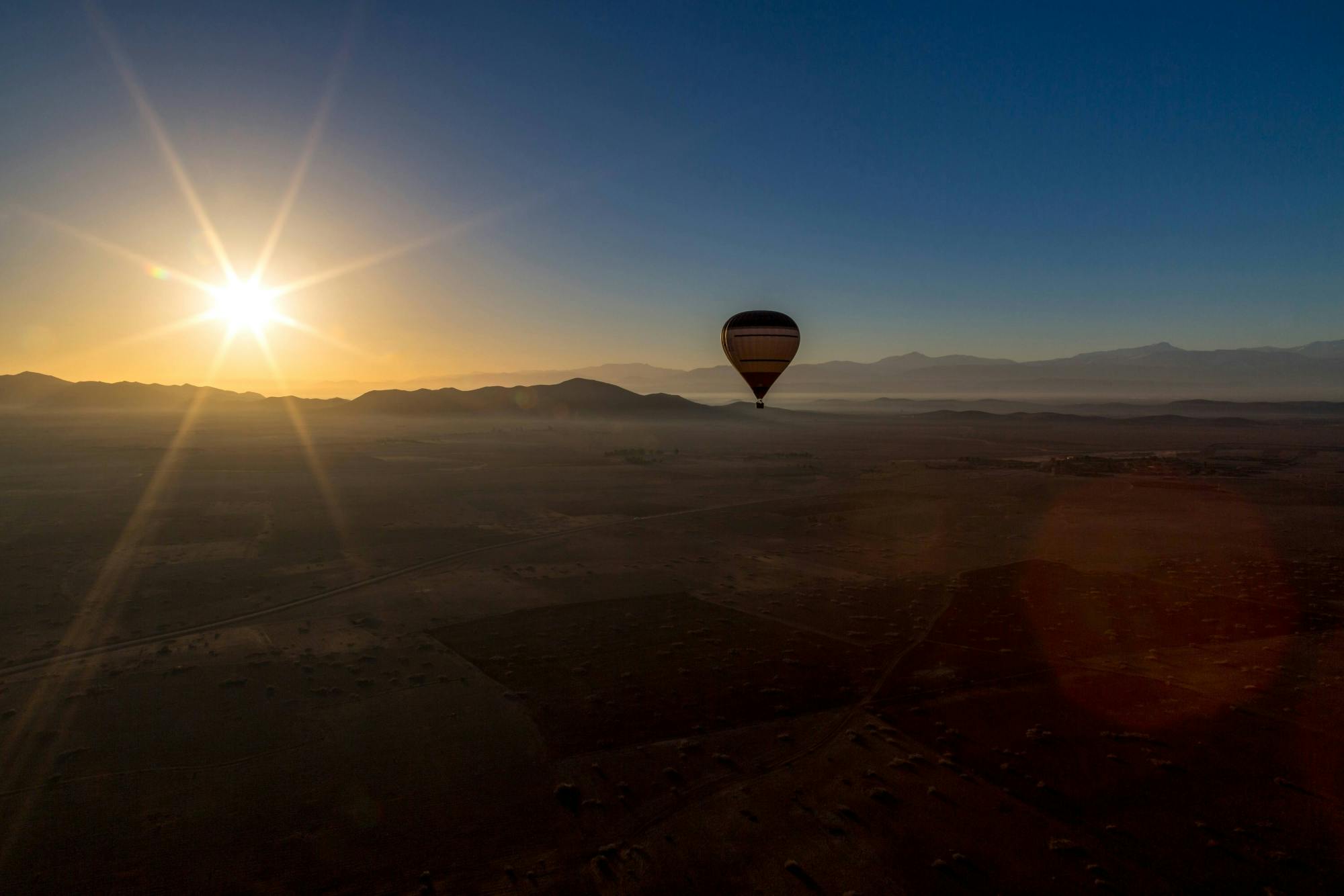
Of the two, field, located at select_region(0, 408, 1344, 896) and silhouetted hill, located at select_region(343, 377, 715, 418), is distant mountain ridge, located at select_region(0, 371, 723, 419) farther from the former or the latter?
field, located at select_region(0, 408, 1344, 896)

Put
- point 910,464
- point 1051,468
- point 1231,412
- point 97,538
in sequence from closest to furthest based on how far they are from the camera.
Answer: point 97,538, point 1051,468, point 910,464, point 1231,412

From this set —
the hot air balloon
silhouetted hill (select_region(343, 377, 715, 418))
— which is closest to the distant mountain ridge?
silhouetted hill (select_region(343, 377, 715, 418))

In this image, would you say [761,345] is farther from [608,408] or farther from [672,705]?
[608,408]

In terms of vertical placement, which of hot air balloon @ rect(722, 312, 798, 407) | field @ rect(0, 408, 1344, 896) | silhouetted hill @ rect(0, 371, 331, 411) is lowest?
field @ rect(0, 408, 1344, 896)

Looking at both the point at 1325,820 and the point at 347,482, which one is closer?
the point at 1325,820

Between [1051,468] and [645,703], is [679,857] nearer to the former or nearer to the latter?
[645,703]

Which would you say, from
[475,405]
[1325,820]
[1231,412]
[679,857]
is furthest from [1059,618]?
[1231,412]

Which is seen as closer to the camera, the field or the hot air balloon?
the field

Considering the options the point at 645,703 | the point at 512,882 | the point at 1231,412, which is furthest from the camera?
the point at 1231,412
